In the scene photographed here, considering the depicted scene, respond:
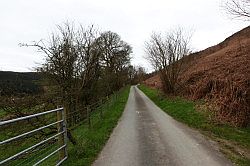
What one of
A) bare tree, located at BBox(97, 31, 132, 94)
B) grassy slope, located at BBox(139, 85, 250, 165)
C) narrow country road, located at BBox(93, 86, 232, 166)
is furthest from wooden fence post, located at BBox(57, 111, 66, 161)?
bare tree, located at BBox(97, 31, 132, 94)

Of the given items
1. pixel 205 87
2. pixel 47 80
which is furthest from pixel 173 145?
pixel 205 87

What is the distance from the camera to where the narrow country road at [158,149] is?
28.1ft

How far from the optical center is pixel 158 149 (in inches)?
399

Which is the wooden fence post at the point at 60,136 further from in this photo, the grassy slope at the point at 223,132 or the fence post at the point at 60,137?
the grassy slope at the point at 223,132

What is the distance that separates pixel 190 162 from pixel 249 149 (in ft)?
10.9

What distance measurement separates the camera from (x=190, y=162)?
845 centimetres

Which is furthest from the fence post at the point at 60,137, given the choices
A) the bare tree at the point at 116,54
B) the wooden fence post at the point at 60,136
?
the bare tree at the point at 116,54

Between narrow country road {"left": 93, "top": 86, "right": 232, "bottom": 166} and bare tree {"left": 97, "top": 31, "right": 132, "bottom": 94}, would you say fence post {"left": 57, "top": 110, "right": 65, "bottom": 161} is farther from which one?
bare tree {"left": 97, "top": 31, "right": 132, "bottom": 94}

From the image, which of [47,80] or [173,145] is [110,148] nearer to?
[173,145]

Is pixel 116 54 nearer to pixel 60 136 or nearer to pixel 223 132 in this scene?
pixel 223 132

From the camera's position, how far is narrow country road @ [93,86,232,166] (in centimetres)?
856

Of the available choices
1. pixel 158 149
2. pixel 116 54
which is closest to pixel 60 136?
pixel 158 149

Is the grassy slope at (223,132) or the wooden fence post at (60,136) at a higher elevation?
the wooden fence post at (60,136)

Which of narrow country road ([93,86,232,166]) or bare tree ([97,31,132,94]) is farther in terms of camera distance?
bare tree ([97,31,132,94])
